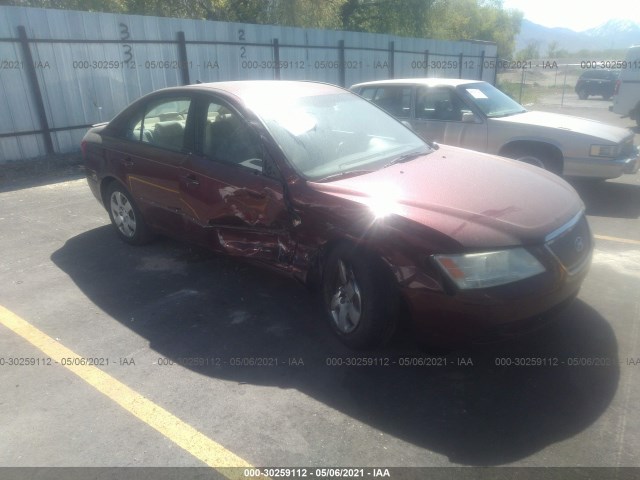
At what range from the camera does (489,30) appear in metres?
48.9

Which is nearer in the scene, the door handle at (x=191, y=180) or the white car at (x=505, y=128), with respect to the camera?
the door handle at (x=191, y=180)

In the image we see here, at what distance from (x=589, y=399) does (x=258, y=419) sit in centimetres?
181

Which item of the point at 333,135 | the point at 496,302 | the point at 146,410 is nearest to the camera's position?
the point at 496,302

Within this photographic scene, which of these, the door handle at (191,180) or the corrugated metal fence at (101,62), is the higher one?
the corrugated metal fence at (101,62)

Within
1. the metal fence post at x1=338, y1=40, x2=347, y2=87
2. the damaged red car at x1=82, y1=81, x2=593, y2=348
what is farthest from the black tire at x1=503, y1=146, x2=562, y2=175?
the metal fence post at x1=338, y1=40, x2=347, y2=87

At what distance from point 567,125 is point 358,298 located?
4880 millimetres

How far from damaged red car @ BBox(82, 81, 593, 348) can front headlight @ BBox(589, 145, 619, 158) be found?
9.52ft

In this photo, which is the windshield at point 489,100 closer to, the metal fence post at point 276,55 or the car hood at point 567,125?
the car hood at point 567,125

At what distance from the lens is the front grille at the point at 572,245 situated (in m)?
2.91

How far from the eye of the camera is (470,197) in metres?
3.11

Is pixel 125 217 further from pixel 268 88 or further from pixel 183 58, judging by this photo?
pixel 183 58

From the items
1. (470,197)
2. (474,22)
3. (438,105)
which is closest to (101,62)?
(438,105)

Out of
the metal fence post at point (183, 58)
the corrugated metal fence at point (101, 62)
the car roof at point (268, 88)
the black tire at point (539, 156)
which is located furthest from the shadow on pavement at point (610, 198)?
the corrugated metal fence at point (101, 62)

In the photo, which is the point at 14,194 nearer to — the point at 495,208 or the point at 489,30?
the point at 495,208
